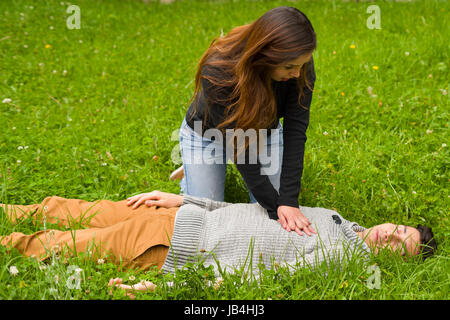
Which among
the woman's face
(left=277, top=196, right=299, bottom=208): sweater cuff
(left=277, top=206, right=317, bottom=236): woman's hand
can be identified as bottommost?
(left=277, top=206, right=317, bottom=236): woman's hand

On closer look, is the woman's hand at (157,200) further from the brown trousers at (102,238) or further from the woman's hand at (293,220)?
the woman's hand at (293,220)

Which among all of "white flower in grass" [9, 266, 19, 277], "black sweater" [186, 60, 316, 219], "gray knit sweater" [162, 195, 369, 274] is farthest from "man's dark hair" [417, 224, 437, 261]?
"white flower in grass" [9, 266, 19, 277]

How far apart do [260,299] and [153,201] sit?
108 cm

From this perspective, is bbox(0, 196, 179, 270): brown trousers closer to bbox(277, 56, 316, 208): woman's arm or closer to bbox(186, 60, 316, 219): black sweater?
bbox(186, 60, 316, 219): black sweater

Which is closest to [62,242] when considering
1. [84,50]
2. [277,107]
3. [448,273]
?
[277,107]

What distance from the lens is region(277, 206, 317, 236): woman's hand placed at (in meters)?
2.50

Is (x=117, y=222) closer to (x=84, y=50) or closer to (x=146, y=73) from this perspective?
(x=146, y=73)

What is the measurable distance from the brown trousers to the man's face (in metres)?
1.22

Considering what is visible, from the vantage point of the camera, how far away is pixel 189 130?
3135mm

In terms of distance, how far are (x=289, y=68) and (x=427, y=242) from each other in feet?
4.81

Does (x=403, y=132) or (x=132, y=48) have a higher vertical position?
(x=132, y=48)

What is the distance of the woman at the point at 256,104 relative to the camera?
2.16m

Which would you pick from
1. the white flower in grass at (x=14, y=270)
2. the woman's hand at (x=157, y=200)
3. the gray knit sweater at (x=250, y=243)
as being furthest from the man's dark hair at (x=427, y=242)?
the white flower in grass at (x=14, y=270)
